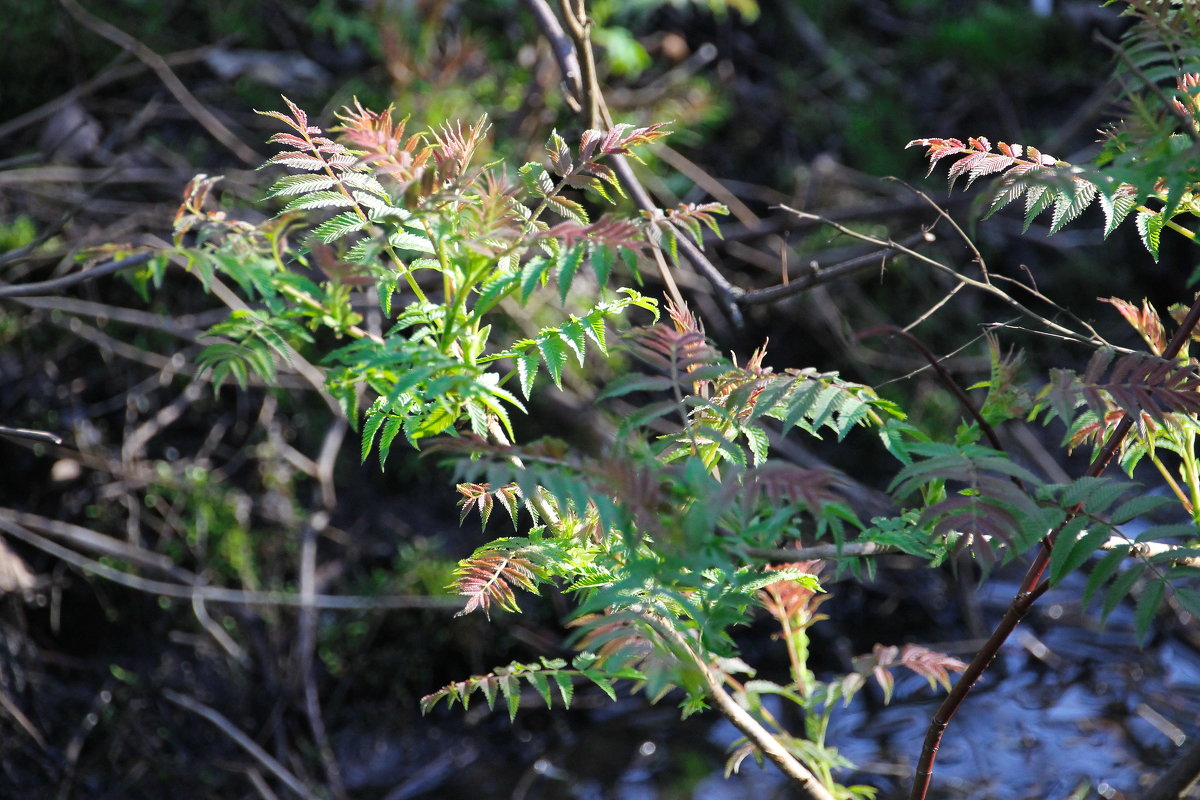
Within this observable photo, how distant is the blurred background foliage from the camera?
2.82 meters

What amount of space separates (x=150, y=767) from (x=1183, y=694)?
2873mm

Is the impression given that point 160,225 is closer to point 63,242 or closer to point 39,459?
point 63,242

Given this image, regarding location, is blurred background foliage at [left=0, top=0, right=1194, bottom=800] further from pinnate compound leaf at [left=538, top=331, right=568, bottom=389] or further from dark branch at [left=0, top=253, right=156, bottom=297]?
pinnate compound leaf at [left=538, top=331, right=568, bottom=389]

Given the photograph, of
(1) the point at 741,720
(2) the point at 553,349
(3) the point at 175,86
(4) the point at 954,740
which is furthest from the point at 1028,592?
(3) the point at 175,86

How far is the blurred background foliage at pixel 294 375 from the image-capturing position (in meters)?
2.82


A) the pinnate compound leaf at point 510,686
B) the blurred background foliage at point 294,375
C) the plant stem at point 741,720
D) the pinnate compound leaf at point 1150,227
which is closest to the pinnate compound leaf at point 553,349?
the plant stem at point 741,720

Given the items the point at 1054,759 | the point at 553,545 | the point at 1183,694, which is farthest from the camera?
the point at 1183,694

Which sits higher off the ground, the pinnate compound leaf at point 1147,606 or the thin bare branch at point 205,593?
the pinnate compound leaf at point 1147,606

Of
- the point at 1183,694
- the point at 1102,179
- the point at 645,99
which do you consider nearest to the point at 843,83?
the point at 645,99

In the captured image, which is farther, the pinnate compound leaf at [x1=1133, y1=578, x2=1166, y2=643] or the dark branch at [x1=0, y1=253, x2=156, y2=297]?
the dark branch at [x1=0, y1=253, x2=156, y2=297]

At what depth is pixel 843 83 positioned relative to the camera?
445 cm

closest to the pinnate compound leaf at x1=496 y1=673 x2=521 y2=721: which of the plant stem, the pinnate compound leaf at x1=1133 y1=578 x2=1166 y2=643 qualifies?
the plant stem

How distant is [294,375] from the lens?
3.26 meters

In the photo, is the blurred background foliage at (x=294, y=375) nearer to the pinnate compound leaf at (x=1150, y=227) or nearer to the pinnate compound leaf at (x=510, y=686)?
the pinnate compound leaf at (x=1150, y=227)
